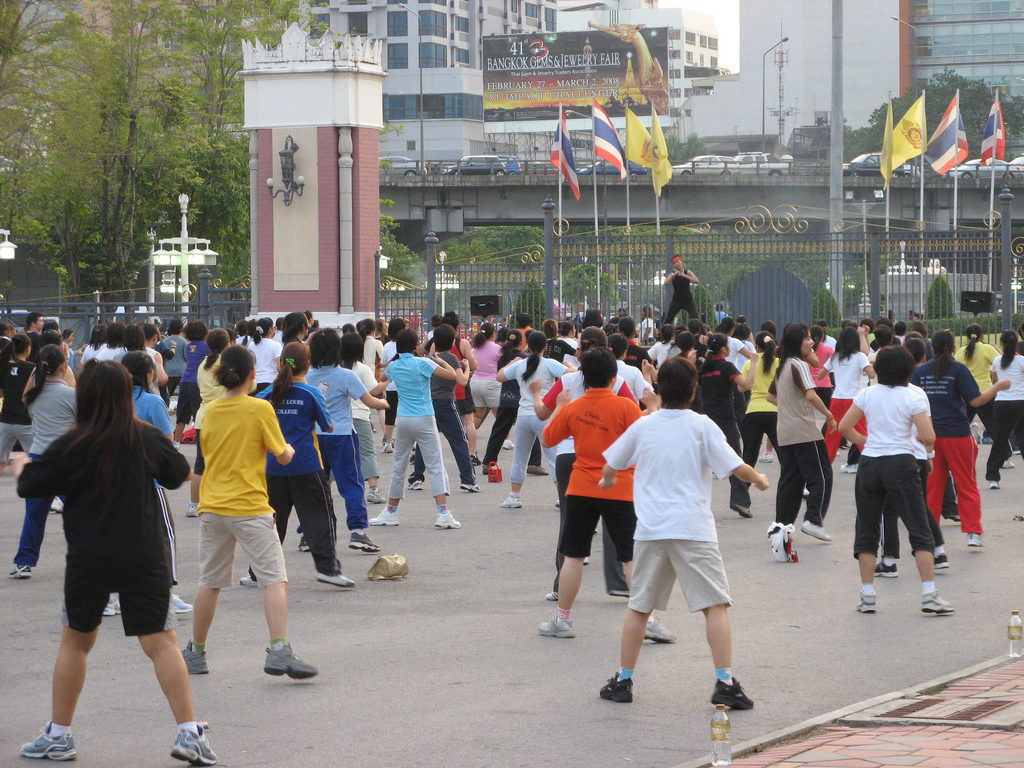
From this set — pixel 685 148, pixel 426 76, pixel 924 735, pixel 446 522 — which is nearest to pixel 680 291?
pixel 446 522

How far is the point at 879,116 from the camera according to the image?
83.0 m

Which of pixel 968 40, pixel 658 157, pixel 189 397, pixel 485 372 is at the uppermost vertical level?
pixel 968 40

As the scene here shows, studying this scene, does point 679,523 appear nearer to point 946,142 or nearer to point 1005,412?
point 1005,412

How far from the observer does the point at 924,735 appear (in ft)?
19.5

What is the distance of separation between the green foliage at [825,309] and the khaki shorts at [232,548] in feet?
63.4

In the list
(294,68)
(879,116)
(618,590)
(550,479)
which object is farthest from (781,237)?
(879,116)

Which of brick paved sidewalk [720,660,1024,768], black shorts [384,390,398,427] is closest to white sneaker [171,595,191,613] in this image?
brick paved sidewalk [720,660,1024,768]

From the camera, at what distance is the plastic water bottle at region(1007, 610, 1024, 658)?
24.2 ft

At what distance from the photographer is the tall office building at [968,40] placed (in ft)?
316

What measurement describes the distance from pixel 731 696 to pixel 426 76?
347 ft

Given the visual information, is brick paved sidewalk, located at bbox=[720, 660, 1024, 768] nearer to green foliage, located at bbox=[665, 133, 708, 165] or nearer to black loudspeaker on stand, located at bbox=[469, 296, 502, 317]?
black loudspeaker on stand, located at bbox=[469, 296, 502, 317]

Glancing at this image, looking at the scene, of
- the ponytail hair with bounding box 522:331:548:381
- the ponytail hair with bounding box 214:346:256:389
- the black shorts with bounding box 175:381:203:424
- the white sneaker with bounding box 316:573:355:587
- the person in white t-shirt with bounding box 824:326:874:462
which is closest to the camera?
the ponytail hair with bounding box 214:346:256:389

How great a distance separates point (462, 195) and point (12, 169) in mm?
21079

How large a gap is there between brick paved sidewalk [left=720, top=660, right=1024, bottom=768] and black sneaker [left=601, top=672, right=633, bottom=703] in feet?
3.12
